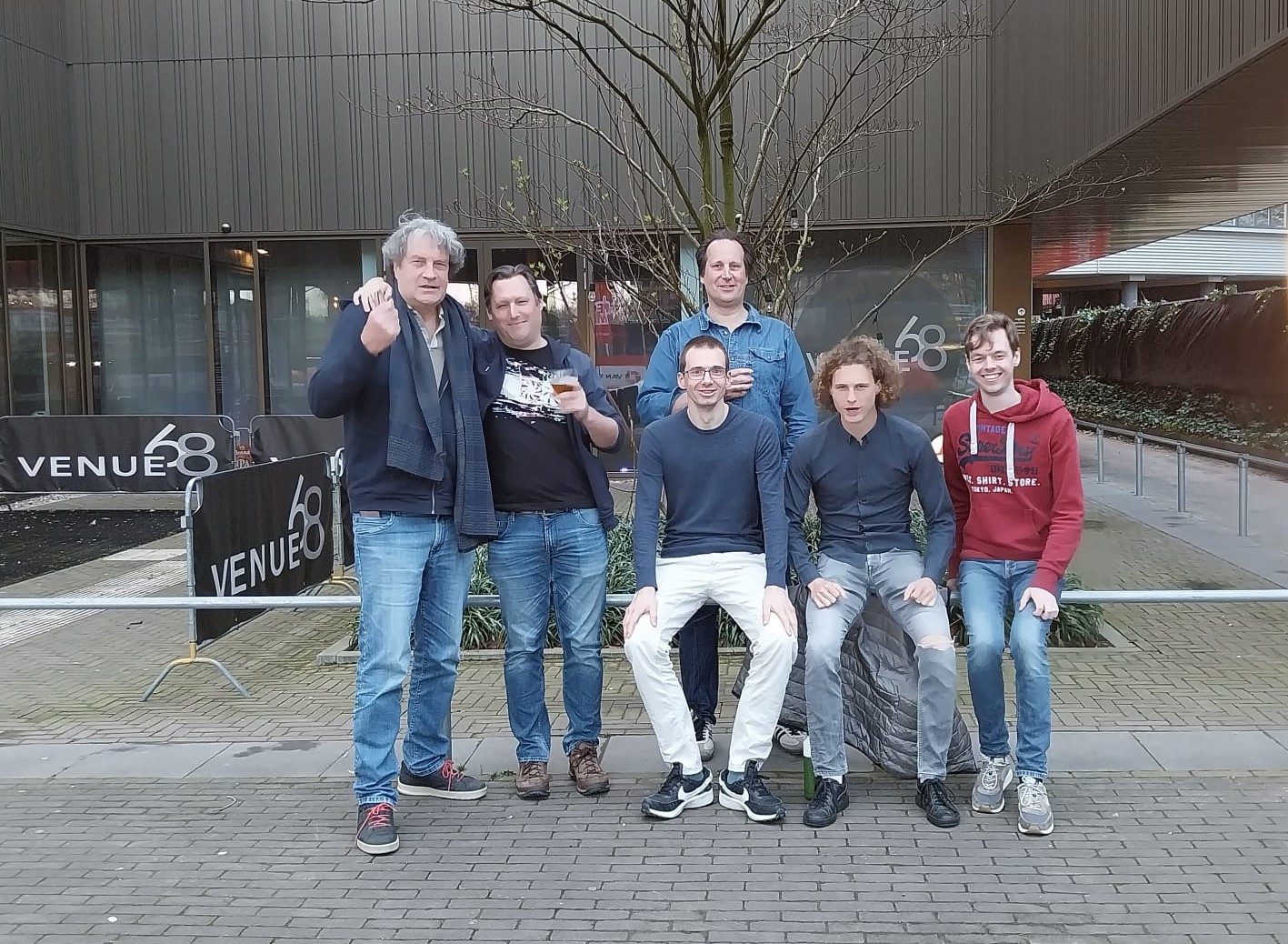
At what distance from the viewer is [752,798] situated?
4.19 metres

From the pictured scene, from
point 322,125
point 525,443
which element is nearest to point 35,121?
point 322,125

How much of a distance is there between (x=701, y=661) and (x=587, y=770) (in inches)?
24.7

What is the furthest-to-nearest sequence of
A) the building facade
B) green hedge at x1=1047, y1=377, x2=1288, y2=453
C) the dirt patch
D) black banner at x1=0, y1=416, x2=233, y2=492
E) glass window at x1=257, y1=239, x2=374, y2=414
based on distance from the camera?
green hedge at x1=1047, y1=377, x2=1288, y2=453 < glass window at x1=257, y1=239, x2=374, y2=414 < the building facade < black banner at x1=0, y1=416, x2=233, y2=492 < the dirt patch

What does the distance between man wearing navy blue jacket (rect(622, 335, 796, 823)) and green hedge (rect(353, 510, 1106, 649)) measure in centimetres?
225

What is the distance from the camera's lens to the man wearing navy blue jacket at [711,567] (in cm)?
416

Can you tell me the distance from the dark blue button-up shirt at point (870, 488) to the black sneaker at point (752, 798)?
29.5 inches

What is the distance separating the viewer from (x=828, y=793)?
4191mm

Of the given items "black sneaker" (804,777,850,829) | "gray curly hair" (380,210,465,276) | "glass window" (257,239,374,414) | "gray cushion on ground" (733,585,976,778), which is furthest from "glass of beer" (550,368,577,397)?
"glass window" (257,239,374,414)

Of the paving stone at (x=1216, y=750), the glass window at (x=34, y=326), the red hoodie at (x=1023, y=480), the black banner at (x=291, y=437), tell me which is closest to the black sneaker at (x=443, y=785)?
the red hoodie at (x=1023, y=480)

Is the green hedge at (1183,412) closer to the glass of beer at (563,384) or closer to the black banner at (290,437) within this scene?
the black banner at (290,437)

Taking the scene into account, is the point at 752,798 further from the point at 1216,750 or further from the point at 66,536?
Answer: the point at 66,536

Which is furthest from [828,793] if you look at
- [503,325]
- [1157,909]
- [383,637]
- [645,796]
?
[503,325]

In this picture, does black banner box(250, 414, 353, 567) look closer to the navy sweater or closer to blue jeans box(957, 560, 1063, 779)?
the navy sweater

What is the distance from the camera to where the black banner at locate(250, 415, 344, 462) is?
11.0 meters
